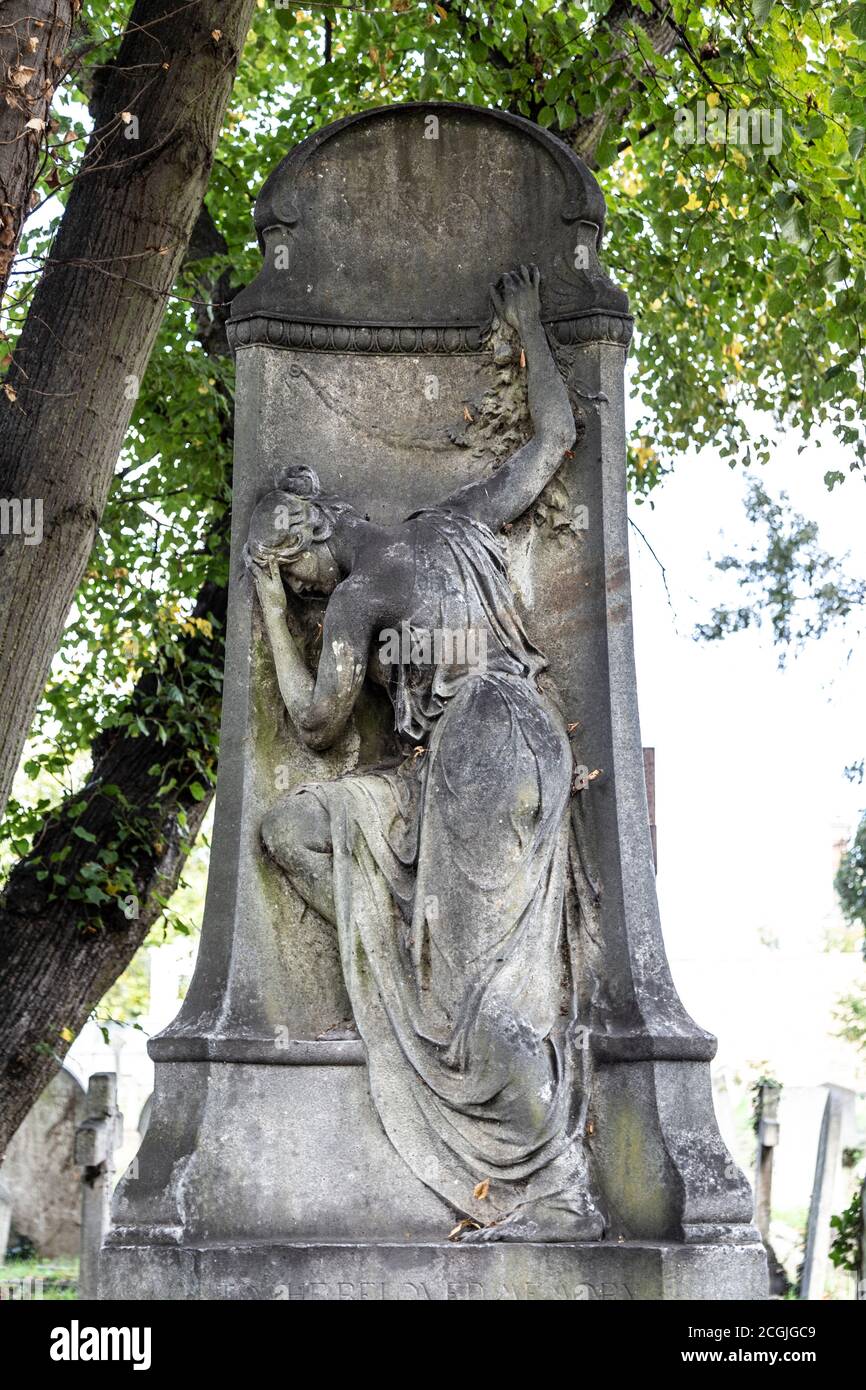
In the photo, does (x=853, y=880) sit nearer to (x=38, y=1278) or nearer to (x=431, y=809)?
(x=38, y=1278)

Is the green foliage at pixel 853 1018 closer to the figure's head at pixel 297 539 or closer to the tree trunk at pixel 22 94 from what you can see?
the figure's head at pixel 297 539

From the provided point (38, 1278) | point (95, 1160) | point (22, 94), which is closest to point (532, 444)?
point (22, 94)

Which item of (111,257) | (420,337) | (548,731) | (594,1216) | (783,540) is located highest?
(783,540)

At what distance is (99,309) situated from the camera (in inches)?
287

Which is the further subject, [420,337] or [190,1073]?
[420,337]

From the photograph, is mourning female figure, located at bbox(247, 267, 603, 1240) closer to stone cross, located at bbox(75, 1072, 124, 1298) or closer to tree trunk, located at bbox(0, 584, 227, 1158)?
tree trunk, located at bbox(0, 584, 227, 1158)

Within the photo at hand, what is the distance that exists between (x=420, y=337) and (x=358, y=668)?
4.77 ft

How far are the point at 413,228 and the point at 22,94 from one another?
1.56m

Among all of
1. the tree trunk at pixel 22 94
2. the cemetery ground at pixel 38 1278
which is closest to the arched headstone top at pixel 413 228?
the tree trunk at pixel 22 94

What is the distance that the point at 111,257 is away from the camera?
24.0 feet

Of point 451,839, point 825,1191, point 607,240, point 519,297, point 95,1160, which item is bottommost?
point 825,1191

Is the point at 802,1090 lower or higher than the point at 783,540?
lower
